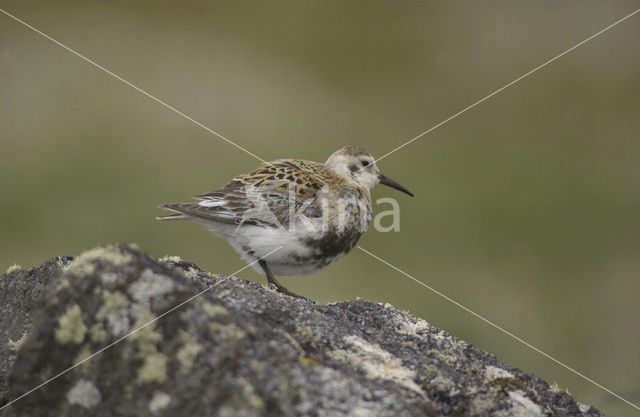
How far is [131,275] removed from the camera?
4719 millimetres

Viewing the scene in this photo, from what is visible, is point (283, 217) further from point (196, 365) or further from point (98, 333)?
point (196, 365)

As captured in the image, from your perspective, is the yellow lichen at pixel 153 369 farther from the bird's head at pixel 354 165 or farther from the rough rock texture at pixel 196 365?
the bird's head at pixel 354 165

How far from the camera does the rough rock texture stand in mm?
4230

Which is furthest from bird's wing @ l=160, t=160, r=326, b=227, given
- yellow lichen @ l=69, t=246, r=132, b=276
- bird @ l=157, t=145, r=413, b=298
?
yellow lichen @ l=69, t=246, r=132, b=276

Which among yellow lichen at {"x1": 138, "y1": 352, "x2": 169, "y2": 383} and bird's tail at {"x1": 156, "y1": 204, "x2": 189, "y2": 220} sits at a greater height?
bird's tail at {"x1": 156, "y1": 204, "x2": 189, "y2": 220}

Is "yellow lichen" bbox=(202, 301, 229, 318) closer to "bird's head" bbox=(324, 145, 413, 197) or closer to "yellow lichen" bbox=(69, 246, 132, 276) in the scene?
"yellow lichen" bbox=(69, 246, 132, 276)

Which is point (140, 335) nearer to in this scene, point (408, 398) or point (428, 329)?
point (408, 398)

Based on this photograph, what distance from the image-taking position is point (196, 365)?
4285 mm

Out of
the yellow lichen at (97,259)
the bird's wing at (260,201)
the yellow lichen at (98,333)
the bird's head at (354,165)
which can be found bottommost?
the yellow lichen at (98,333)

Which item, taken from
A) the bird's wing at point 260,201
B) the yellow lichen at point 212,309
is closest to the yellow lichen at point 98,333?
the yellow lichen at point 212,309

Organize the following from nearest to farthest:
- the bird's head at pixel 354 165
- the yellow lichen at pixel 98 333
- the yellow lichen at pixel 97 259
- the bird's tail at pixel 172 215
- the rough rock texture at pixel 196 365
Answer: the rough rock texture at pixel 196 365 < the yellow lichen at pixel 98 333 < the yellow lichen at pixel 97 259 < the bird's tail at pixel 172 215 < the bird's head at pixel 354 165

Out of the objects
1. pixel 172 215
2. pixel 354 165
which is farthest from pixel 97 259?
pixel 354 165

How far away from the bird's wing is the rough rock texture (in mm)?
3497

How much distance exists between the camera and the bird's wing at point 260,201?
8.87m
